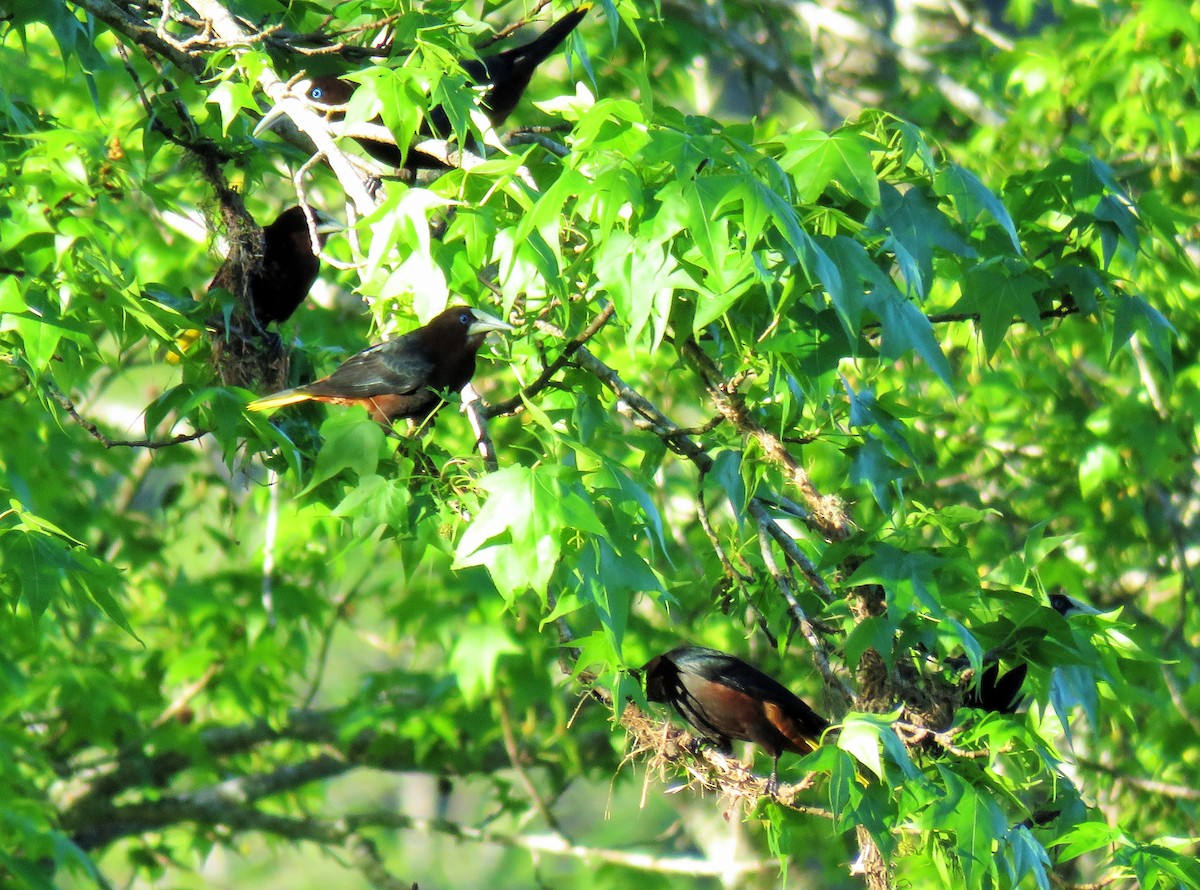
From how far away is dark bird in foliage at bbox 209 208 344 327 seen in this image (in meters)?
3.28

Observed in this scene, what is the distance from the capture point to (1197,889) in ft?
7.80

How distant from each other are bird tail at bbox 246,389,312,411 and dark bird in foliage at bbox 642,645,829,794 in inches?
42.7

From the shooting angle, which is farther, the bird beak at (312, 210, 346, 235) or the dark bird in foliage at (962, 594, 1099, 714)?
the bird beak at (312, 210, 346, 235)

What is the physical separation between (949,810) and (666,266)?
1.03 meters

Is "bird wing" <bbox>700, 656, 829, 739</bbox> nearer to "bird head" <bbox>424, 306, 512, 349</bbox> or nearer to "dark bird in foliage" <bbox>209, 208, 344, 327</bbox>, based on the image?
"bird head" <bbox>424, 306, 512, 349</bbox>

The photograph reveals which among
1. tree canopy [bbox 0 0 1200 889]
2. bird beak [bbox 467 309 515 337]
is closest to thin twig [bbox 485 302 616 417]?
tree canopy [bbox 0 0 1200 889]

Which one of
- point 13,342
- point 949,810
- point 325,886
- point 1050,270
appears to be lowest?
point 325,886

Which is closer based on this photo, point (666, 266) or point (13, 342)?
point (666, 266)

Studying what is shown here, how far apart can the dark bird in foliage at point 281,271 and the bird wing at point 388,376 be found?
1.40 ft

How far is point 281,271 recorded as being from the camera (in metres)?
3.47

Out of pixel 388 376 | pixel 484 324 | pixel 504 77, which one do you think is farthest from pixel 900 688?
pixel 504 77

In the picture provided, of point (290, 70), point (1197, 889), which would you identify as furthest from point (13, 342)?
point (1197, 889)

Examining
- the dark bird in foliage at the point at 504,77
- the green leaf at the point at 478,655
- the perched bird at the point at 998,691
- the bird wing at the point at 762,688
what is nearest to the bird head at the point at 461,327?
the dark bird in foliage at the point at 504,77

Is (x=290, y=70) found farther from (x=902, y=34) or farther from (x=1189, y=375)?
(x=902, y=34)
